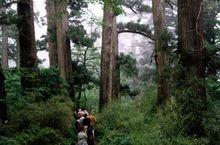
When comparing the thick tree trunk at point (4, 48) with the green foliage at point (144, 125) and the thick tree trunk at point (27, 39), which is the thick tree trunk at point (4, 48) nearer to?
the green foliage at point (144, 125)

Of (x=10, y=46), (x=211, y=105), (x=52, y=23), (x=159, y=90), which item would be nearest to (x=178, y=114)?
(x=211, y=105)

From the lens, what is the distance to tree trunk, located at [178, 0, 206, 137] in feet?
31.9

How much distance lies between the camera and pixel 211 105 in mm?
10289

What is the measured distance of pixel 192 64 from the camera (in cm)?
1005

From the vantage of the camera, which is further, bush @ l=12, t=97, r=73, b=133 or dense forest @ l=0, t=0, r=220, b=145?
bush @ l=12, t=97, r=73, b=133

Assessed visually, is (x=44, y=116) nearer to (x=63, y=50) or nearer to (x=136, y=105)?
(x=136, y=105)

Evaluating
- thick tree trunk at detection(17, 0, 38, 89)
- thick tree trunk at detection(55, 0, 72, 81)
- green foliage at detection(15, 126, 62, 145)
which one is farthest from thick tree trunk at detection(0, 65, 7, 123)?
thick tree trunk at detection(55, 0, 72, 81)

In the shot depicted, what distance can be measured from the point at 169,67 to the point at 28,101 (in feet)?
16.7

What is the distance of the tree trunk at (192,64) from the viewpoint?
9711mm

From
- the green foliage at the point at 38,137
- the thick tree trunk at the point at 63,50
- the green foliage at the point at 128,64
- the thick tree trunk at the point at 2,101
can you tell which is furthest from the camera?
the green foliage at the point at 128,64

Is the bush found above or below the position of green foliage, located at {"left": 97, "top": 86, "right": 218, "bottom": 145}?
above

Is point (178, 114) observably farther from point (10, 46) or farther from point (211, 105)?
point (10, 46)

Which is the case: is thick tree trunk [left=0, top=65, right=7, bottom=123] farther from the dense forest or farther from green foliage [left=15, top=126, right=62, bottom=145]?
green foliage [left=15, top=126, right=62, bottom=145]

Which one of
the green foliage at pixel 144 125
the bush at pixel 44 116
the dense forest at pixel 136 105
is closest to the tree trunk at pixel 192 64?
the dense forest at pixel 136 105
